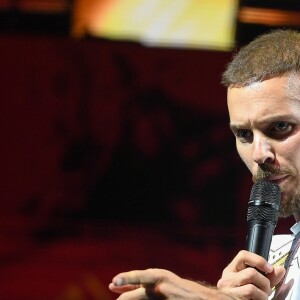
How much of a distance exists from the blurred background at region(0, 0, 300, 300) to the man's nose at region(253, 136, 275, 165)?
190 centimetres

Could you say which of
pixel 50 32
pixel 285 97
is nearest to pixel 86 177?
pixel 50 32

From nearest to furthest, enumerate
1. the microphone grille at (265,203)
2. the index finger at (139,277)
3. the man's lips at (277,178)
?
1. the index finger at (139,277)
2. the microphone grille at (265,203)
3. the man's lips at (277,178)

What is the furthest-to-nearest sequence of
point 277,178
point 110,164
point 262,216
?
point 110,164 < point 277,178 < point 262,216

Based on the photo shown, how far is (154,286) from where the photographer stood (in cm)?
143

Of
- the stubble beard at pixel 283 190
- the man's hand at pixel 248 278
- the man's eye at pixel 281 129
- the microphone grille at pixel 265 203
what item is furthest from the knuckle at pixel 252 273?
the man's eye at pixel 281 129

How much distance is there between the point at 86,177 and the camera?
385 centimetres

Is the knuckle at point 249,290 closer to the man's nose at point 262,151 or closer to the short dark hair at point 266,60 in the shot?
the man's nose at point 262,151

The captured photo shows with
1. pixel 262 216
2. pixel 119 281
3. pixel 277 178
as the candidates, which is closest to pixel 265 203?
pixel 262 216

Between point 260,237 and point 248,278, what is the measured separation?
0.12 meters

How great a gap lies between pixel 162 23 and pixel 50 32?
571mm

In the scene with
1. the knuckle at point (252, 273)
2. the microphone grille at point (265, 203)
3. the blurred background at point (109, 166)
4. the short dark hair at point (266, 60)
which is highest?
the blurred background at point (109, 166)

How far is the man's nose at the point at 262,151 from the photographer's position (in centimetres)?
177

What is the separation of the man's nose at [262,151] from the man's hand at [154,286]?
41cm

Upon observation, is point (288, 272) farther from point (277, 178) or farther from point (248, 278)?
point (248, 278)
